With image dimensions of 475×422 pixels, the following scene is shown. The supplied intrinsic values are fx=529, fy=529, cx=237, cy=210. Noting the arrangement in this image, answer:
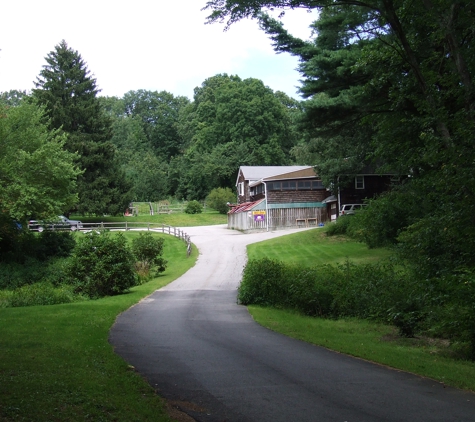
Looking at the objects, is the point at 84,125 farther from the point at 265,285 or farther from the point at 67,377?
the point at 67,377

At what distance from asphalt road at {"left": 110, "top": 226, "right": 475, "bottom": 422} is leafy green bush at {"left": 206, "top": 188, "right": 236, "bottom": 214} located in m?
55.3

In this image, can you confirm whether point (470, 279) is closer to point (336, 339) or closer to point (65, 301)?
point (336, 339)

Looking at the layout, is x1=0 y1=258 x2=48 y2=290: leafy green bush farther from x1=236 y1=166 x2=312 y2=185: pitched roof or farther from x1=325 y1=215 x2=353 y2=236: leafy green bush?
x1=236 y1=166 x2=312 y2=185: pitched roof

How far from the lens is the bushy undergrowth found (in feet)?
35.5

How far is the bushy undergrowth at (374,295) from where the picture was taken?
1082 centimetres

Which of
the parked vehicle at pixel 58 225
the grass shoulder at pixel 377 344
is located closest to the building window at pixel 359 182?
the parked vehicle at pixel 58 225

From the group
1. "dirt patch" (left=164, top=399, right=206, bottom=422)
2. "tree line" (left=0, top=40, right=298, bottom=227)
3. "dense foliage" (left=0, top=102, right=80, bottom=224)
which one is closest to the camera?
"dirt patch" (left=164, top=399, right=206, bottom=422)

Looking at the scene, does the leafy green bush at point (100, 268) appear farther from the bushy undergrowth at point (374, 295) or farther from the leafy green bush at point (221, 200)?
the leafy green bush at point (221, 200)

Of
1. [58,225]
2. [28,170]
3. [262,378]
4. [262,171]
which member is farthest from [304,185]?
[262,378]

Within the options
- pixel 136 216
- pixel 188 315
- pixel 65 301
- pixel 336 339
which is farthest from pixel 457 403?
pixel 136 216

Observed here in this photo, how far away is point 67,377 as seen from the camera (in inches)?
290

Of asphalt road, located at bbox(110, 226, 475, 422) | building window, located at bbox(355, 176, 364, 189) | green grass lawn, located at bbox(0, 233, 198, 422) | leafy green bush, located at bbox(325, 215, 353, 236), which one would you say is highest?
building window, located at bbox(355, 176, 364, 189)

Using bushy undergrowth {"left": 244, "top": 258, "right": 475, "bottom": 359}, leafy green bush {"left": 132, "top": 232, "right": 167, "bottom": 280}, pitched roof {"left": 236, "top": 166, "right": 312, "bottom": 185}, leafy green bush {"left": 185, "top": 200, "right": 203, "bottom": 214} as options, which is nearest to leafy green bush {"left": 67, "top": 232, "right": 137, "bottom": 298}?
leafy green bush {"left": 132, "top": 232, "right": 167, "bottom": 280}

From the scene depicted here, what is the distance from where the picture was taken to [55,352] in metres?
9.27
